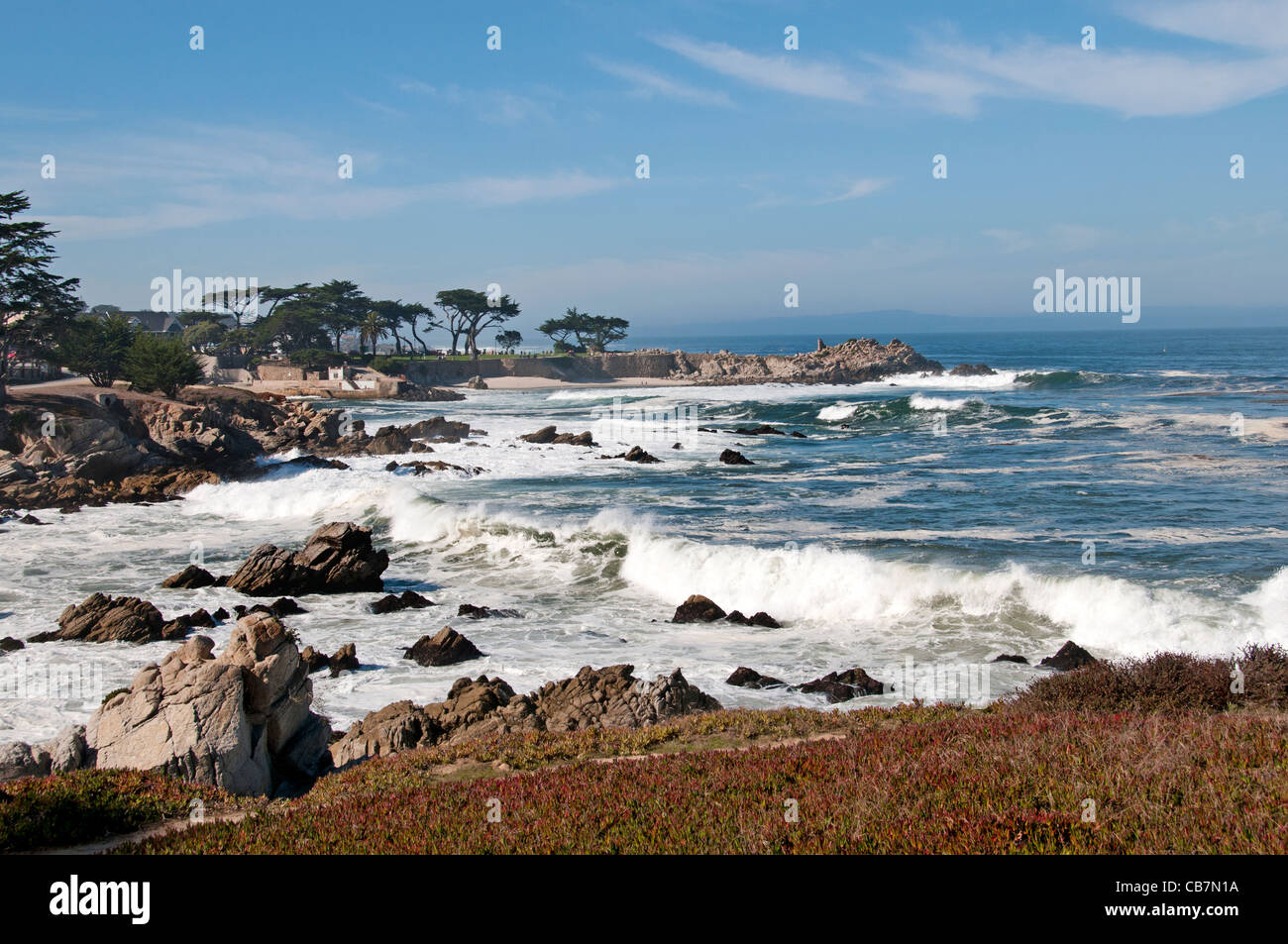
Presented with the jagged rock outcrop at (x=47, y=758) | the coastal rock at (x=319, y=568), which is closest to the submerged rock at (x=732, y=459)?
the coastal rock at (x=319, y=568)

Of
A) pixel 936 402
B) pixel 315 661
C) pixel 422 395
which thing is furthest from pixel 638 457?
pixel 422 395

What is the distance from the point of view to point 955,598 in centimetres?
2012

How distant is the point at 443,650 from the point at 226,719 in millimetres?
6512

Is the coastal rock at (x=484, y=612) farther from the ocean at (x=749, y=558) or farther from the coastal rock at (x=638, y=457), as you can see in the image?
the coastal rock at (x=638, y=457)

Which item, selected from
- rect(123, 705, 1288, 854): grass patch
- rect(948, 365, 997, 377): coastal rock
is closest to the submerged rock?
rect(123, 705, 1288, 854): grass patch

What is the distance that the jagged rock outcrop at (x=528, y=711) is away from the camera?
1239 cm

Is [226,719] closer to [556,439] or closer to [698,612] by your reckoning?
[698,612]

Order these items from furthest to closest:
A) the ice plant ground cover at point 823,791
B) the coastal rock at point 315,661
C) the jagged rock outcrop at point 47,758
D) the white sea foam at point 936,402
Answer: the white sea foam at point 936,402
the coastal rock at point 315,661
the jagged rock outcrop at point 47,758
the ice plant ground cover at point 823,791

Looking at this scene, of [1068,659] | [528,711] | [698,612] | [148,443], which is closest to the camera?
[528,711]

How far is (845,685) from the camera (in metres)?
14.5

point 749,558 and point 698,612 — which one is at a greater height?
point 749,558

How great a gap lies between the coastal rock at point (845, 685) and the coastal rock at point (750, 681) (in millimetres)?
547
